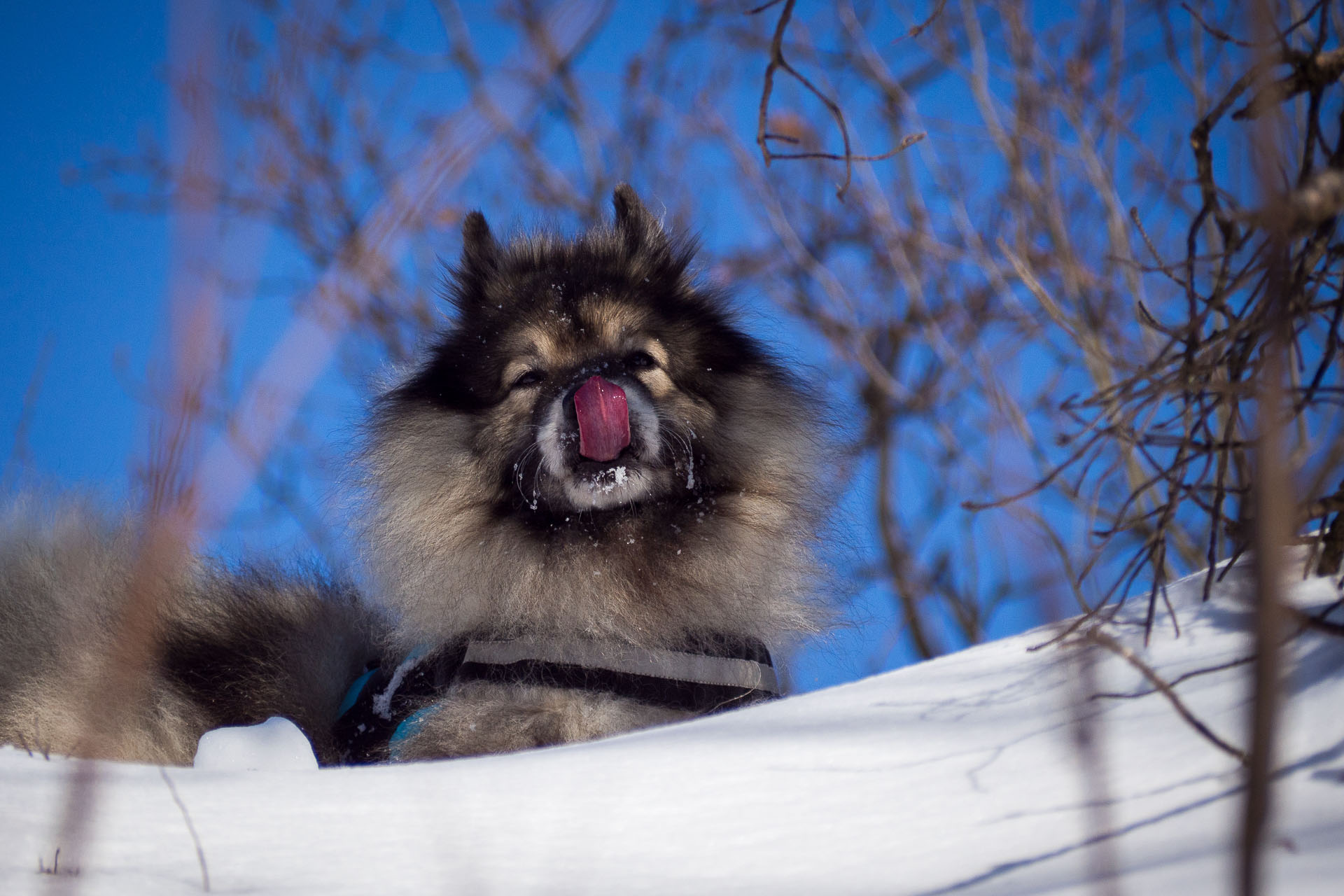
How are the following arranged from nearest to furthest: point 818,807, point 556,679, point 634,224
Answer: point 818,807 < point 556,679 < point 634,224

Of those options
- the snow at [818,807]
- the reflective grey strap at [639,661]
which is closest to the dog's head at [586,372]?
the reflective grey strap at [639,661]

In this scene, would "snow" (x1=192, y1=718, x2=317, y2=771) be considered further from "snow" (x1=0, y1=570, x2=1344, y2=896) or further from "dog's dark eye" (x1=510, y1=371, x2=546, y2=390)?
"dog's dark eye" (x1=510, y1=371, x2=546, y2=390)

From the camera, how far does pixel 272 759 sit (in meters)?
2.04

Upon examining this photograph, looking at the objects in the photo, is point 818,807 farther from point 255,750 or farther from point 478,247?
point 478,247

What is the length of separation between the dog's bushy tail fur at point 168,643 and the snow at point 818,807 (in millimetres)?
1393

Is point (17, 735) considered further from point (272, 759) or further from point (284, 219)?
point (284, 219)

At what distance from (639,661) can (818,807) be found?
1667mm

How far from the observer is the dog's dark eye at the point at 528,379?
10.3 feet

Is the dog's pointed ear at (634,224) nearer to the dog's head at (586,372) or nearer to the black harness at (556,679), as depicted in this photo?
the dog's head at (586,372)

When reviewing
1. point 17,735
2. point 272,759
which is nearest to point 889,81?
point 272,759

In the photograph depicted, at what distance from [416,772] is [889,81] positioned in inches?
172

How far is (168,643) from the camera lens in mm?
2980

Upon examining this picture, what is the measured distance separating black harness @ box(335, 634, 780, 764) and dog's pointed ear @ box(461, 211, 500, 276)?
4.74 feet

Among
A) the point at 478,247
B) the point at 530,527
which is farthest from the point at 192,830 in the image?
the point at 478,247
